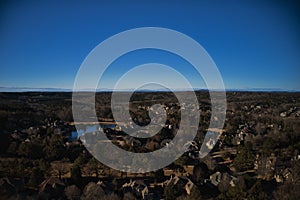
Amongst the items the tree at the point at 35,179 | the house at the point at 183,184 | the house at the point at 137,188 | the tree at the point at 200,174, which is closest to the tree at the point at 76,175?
the tree at the point at 35,179

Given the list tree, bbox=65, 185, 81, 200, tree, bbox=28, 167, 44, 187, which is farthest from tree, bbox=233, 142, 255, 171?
tree, bbox=28, 167, 44, 187

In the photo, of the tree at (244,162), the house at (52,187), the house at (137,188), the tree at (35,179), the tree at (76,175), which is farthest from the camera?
the tree at (244,162)

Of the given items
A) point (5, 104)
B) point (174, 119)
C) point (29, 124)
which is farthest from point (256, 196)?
point (5, 104)

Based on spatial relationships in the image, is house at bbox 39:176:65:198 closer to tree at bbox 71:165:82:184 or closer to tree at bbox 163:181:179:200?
tree at bbox 71:165:82:184

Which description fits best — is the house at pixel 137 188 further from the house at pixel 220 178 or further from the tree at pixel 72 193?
the house at pixel 220 178

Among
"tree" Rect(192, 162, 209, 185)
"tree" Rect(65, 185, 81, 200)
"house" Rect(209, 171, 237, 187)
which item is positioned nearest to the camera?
"tree" Rect(65, 185, 81, 200)

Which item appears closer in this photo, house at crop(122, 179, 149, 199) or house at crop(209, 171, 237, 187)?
house at crop(122, 179, 149, 199)

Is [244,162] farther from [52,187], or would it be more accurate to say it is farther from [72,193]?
[52,187]

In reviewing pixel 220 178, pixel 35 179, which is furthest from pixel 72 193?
pixel 220 178

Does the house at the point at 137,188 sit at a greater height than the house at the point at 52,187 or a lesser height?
lesser

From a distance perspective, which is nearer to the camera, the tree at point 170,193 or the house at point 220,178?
the tree at point 170,193

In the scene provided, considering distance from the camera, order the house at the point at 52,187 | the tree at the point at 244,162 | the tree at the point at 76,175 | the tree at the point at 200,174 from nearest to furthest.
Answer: the house at the point at 52,187
the tree at the point at 76,175
the tree at the point at 200,174
the tree at the point at 244,162
